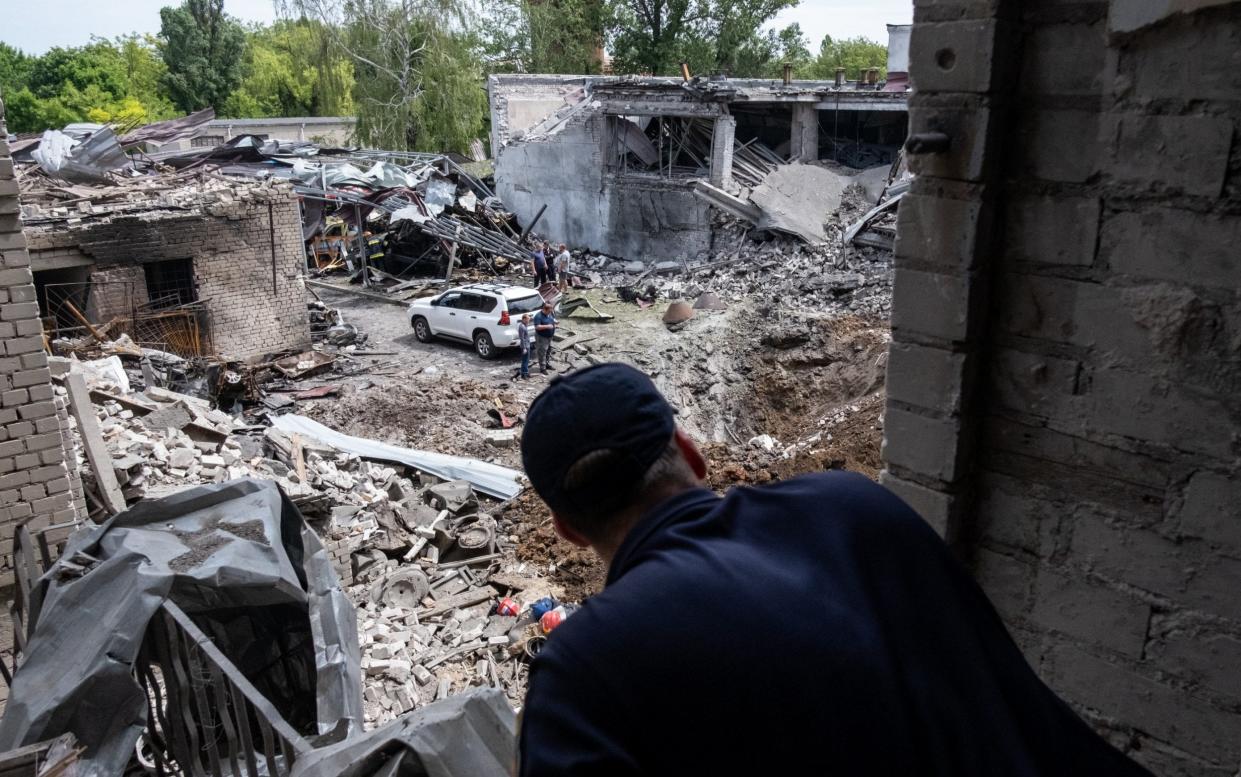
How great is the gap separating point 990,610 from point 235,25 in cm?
6698

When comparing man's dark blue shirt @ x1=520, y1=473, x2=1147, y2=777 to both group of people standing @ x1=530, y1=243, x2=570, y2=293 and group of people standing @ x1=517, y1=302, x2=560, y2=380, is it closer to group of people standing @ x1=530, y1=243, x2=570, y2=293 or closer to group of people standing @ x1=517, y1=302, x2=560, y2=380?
group of people standing @ x1=517, y1=302, x2=560, y2=380

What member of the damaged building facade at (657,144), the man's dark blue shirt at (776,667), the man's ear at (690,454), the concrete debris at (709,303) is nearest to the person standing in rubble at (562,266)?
the damaged building facade at (657,144)

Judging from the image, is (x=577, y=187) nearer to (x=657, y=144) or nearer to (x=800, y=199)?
(x=657, y=144)

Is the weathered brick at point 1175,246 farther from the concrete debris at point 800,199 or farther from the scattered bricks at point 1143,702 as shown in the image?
the concrete debris at point 800,199

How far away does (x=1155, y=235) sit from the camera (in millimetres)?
2844

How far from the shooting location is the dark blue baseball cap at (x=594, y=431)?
64.8 inches

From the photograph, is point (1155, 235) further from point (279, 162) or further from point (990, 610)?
point (279, 162)

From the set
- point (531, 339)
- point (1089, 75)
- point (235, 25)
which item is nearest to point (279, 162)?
point (531, 339)

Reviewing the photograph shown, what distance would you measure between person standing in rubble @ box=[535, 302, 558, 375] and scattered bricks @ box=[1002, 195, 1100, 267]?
52.7 ft

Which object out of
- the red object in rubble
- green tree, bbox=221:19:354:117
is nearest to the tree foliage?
green tree, bbox=221:19:354:117

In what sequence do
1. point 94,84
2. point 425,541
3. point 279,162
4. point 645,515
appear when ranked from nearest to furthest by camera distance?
point 645,515, point 425,541, point 279,162, point 94,84

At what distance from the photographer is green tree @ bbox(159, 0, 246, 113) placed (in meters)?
54.6

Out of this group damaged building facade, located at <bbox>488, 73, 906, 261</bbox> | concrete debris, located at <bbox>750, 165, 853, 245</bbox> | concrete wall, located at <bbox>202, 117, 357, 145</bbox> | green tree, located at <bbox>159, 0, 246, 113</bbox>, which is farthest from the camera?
green tree, located at <bbox>159, 0, 246, 113</bbox>

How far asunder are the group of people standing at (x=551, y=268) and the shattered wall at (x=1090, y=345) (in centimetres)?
2145
